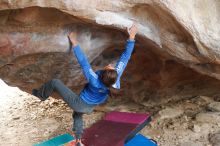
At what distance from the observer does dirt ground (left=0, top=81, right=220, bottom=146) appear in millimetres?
4145

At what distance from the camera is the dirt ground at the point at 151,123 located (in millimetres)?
4145

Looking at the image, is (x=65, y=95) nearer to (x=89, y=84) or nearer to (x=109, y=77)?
(x=89, y=84)

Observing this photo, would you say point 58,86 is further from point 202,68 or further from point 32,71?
point 202,68

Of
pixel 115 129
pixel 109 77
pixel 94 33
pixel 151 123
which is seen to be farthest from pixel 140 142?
pixel 94 33

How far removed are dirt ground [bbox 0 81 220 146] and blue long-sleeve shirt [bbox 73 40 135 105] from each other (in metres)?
1.23

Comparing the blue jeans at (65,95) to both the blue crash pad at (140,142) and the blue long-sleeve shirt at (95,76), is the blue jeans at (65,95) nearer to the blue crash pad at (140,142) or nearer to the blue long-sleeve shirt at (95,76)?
the blue long-sleeve shirt at (95,76)

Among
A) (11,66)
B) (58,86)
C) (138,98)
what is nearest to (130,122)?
(138,98)

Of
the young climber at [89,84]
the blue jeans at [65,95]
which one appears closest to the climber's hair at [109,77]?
the young climber at [89,84]

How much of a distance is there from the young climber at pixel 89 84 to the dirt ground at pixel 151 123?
124cm

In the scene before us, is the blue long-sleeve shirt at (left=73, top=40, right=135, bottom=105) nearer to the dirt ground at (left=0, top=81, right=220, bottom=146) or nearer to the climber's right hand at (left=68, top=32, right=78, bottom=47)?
the climber's right hand at (left=68, top=32, right=78, bottom=47)

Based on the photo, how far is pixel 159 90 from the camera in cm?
459

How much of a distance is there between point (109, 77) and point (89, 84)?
0.28m

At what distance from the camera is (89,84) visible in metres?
3.25

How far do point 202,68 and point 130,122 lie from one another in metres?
1.12
